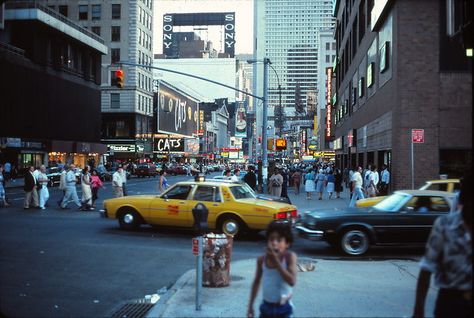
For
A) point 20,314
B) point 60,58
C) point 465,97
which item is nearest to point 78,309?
point 20,314

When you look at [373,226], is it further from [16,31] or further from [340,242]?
[16,31]

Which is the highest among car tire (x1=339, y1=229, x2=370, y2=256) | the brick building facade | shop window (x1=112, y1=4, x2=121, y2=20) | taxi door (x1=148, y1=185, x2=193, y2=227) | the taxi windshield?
shop window (x1=112, y1=4, x2=121, y2=20)

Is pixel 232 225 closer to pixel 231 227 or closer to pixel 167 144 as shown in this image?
pixel 231 227

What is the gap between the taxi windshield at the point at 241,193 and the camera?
45.9 ft

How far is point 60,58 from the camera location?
55719mm

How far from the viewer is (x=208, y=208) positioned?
13.7 m

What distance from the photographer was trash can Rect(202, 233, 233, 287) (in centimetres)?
840

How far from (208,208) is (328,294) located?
6.20 meters

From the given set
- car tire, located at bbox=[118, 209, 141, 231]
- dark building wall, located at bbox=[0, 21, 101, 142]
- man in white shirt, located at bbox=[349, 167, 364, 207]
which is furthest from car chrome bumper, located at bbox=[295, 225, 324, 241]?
dark building wall, located at bbox=[0, 21, 101, 142]

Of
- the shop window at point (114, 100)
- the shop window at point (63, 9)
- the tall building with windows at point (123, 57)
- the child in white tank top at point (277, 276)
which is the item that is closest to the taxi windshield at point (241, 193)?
the child in white tank top at point (277, 276)

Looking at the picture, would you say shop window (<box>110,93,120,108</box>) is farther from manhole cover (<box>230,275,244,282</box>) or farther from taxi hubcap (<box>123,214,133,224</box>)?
manhole cover (<box>230,275,244,282</box>)

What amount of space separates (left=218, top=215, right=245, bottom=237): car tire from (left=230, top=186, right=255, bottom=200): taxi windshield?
54 centimetres

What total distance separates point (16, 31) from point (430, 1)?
40.4 metres

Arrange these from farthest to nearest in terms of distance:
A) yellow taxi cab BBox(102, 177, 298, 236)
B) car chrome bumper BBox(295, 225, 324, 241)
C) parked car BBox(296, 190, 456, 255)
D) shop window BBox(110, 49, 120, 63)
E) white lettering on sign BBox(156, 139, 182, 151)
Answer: white lettering on sign BBox(156, 139, 182, 151) → shop window BBox(110, 49, 120, 63) → yellow taxi cab BBox(102, 177, 298, 236) → car chrome bumper BBox(295, 225, 324, 241) → parked car BBox(296, 190, 456, 255)
